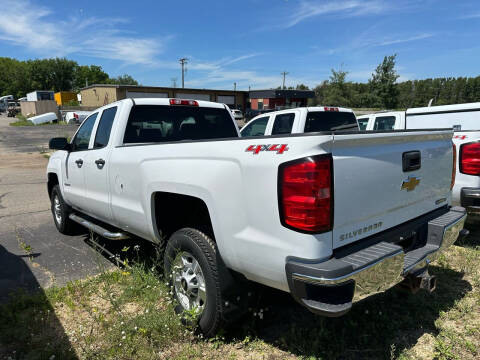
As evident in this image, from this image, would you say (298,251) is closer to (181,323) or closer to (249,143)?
(249,143)

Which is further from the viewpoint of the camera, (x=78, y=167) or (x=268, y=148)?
(x=78, y=167)

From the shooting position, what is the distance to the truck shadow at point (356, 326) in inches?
105

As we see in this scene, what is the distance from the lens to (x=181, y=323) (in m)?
2.86

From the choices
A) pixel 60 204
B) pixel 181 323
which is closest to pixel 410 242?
pixel 181 323

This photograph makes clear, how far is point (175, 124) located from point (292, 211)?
2596 mm

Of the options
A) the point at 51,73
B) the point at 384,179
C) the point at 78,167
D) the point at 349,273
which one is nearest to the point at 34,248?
the point at 78,167

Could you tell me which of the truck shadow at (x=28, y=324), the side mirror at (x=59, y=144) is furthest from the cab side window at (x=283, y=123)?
the truck shadow at (x=28, y=324)

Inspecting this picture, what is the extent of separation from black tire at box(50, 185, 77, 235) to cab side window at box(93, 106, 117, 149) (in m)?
1.61

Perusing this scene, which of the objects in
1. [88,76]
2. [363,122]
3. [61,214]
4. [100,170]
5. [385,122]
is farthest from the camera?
[88,76]

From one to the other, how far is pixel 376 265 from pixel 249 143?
109 cm

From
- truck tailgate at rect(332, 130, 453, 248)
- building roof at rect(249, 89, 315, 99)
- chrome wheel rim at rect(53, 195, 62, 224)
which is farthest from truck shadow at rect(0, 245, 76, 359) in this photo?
building roof at rect(249, 89, 315, 99)

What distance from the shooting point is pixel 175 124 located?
4.19 meters

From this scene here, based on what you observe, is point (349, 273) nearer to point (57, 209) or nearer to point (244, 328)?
point (244, 328)

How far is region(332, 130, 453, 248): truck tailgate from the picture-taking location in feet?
6.88
